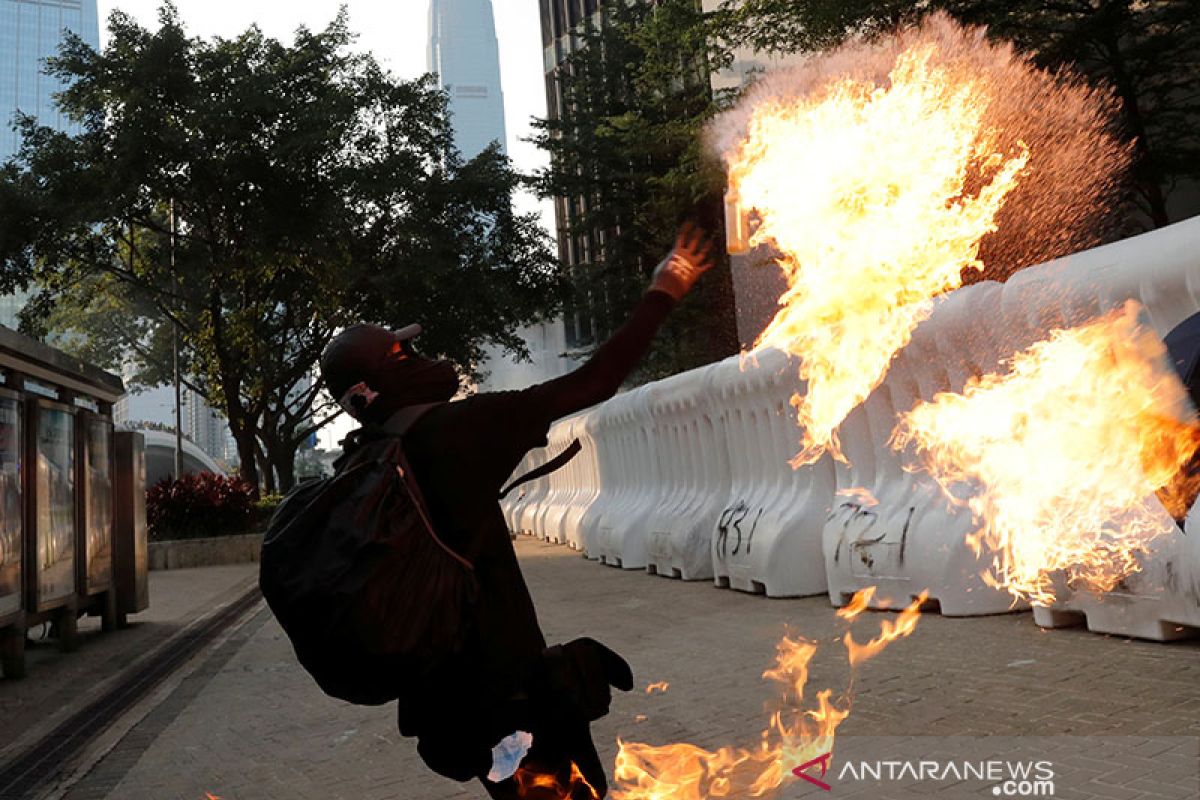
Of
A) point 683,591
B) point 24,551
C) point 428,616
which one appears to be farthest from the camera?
point 683,591

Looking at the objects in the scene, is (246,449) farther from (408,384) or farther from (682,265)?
(682,265)

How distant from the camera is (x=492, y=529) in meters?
2.88

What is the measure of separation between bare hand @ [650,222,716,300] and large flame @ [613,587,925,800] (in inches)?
80.8

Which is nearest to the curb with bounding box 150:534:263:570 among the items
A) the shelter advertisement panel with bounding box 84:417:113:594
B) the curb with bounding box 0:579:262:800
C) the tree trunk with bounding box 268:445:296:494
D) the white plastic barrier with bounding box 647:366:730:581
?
the shelter advertisement panel with bounding box 84:417:113:594

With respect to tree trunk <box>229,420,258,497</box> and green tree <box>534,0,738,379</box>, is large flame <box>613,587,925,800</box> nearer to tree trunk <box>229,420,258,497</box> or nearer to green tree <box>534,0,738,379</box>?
green tree <box>534,0,738,379</box>

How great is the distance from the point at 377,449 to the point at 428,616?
42 centimetres

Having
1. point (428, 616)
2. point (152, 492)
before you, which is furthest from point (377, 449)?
point (152, 492)

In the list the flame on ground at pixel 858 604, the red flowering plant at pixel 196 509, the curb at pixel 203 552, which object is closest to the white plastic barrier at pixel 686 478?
the flame on ground at pixel 858 604

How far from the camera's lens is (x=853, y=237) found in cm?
754

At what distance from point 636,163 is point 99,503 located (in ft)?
94.6

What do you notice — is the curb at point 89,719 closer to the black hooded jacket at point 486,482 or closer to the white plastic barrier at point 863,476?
the black hooded jacket at point 486,482

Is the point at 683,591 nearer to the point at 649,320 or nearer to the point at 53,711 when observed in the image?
the point at 53,711

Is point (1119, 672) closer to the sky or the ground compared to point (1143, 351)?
closer to the ground

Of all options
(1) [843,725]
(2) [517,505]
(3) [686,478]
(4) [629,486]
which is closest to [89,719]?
(1) [843,725]
